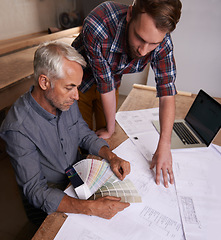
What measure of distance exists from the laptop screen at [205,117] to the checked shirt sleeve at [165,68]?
246 mm

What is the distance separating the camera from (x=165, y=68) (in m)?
A: 1.06

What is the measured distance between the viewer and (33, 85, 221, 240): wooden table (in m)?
0.65

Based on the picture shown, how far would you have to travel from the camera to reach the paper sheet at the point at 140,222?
2.11ft

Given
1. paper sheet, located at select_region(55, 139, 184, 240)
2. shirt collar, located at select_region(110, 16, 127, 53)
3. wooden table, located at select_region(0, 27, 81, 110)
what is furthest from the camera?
wooden table, located at select_region(0, 27, 81, 110)

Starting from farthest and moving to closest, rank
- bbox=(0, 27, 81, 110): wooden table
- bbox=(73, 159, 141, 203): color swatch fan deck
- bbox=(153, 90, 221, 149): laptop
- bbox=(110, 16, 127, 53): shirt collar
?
1. bbox=(0, 27, 81, 110): wooden table
2. bbox=(153, 90, 221, 149): laptop
3. bbox=(110, 16, 127, 53): shirt collar
4. bbox=(73, 159, 141, 203): color swatch fan deck

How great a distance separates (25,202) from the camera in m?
1.02

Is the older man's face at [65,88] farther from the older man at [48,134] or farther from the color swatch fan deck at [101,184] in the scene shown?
the color swatch fan deck at [101,184]

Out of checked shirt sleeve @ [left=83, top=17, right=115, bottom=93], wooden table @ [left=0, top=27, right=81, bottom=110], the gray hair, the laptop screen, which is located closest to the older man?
the gray hair

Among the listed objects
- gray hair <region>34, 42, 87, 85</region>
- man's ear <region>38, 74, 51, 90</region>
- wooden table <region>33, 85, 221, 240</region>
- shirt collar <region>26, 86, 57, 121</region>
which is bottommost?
wooden table <region>33, 85, 221, 240</region>

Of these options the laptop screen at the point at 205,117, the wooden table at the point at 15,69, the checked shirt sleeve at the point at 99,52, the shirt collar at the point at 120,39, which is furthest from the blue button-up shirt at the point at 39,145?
the wooden table at the point at 15,69

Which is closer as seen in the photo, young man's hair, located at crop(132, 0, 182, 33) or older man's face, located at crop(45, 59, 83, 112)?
A: young man's hair, located at crop(132, 0, 182, 33)

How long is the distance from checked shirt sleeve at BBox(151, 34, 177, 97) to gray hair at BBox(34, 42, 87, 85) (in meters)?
0.46

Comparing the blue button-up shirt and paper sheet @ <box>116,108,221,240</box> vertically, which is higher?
the blue button-up shirt

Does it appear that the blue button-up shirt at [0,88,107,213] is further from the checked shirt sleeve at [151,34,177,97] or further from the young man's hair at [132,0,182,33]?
the young man's hair at [132,0,182,33]
